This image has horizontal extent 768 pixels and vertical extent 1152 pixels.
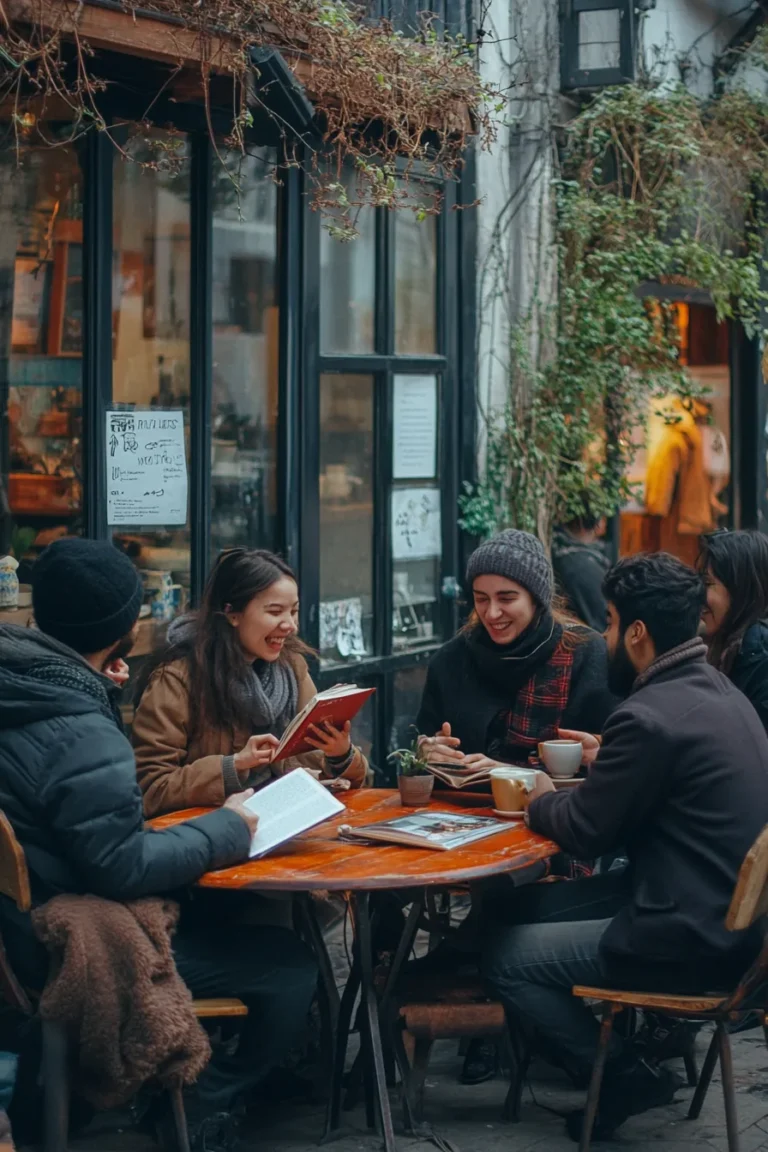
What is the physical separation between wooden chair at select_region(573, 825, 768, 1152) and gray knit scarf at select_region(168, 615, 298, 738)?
131 cm

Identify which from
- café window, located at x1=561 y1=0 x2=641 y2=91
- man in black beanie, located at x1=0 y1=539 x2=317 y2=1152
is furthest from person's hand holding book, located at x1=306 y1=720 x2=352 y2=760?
café window, located at x1=561 y1=0 x2=641 y2=91

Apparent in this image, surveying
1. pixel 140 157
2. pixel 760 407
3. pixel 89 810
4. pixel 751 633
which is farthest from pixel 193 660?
pixel 760 407

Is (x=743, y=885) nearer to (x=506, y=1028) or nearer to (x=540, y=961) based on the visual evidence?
(x=540, y=961)

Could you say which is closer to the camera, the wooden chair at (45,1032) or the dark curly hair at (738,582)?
the wooden chair at (45,1032)

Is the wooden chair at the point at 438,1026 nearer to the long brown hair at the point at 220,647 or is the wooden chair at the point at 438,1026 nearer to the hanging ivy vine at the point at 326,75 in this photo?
the long brown hair at the point at 220,647

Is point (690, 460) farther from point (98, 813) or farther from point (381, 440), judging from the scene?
point (98, 813)

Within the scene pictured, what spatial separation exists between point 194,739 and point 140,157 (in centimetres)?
298

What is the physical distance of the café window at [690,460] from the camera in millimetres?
11617

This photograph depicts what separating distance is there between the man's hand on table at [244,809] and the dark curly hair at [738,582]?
5.97 feet

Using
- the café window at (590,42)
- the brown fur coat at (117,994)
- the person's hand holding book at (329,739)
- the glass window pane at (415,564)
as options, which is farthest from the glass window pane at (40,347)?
Answer: the café window at (590,42)

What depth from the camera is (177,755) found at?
501cm

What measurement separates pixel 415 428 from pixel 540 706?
11.3 feet

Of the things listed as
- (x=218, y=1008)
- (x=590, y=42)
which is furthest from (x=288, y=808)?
(x=590, y=42)

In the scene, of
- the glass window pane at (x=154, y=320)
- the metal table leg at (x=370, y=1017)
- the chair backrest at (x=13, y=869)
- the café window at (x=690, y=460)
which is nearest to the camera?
the chair backrest at (x=13, y=869)
